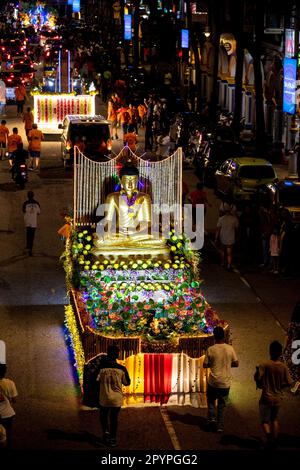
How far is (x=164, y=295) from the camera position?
17016 mm

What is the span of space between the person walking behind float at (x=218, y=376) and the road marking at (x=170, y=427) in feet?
1.51

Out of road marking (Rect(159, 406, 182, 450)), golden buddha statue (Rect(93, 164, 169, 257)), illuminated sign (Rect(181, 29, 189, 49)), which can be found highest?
illuminated sign (Rect(181, 29, 189, 49))

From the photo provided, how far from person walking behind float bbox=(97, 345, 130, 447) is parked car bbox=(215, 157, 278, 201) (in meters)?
15.8

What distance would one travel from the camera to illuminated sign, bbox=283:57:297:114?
3703cm

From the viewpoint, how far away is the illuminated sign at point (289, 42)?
125ft

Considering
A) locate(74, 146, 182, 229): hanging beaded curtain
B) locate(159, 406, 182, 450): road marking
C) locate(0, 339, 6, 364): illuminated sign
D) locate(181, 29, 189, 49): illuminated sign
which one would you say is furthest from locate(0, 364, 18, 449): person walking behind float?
locate(181, 29, 189, 49): illuminated sign

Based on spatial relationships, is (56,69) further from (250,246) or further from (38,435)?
(38,435)

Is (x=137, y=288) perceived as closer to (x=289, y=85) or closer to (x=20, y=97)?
(x=289, y=85)

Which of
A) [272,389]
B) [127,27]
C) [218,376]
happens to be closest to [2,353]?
[218,376]

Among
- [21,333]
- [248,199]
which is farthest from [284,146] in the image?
[21,333]

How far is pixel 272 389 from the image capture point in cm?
1340

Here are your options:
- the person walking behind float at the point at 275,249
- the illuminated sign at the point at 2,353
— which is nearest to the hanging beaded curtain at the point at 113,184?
the person walking behind float at the point at 275,249

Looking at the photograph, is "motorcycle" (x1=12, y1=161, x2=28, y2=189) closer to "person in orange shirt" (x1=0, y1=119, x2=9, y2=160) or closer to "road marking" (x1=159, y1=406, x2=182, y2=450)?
"person in orange shirt" (x1=0, y1=119, x2=9, y2=160)

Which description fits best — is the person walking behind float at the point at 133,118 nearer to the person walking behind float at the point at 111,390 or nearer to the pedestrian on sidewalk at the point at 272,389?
the person walking behind float at the point at 111,390
